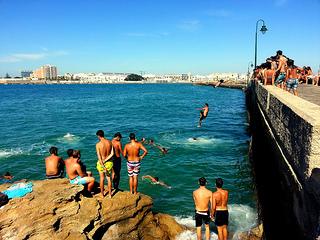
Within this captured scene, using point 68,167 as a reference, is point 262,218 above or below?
below

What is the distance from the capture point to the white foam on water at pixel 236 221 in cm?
879

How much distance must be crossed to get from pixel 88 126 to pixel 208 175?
66.3 feet

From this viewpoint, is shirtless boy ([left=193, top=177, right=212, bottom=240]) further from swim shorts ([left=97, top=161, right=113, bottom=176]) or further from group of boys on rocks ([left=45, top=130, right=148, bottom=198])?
swim shorts ([left=97, top=161, right=113, bottom=176])

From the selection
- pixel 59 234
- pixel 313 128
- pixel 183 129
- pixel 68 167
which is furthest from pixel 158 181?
pixel 183 129

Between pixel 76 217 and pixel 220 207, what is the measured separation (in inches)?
140

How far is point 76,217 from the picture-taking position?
275 inches

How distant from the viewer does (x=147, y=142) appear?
2220 cm

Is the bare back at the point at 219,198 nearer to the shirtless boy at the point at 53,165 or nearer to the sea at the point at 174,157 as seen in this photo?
the sea at the point at 174,157

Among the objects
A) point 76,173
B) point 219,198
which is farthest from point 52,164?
point 219,198

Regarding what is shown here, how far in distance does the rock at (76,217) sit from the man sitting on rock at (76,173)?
258 millimetres

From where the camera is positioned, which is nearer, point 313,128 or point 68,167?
point 313,128

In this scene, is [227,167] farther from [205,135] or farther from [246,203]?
[205,135]

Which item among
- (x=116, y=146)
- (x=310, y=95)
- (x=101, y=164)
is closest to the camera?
(x=101, y=164)

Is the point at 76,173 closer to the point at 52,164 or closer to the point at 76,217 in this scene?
the point at 52,164
